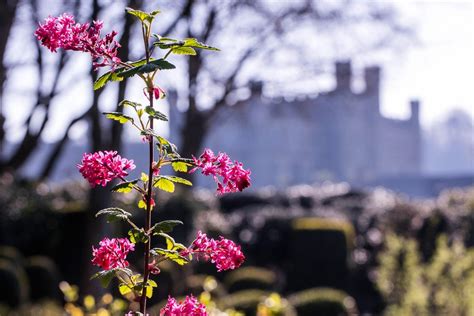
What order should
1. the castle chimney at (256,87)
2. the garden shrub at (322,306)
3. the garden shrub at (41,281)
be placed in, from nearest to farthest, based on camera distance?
1. the garden shrub at (322,306)
2. the garden shrub at (41,281)
3. the castle chimney at (256,87)

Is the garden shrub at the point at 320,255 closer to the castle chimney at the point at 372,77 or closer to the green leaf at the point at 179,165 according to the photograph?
the castle chimney at the point at 372,77

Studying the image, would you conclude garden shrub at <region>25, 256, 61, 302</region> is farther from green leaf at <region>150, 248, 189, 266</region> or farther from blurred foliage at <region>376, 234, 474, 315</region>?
green leaf at <region>150, 248, 189, 266</region>

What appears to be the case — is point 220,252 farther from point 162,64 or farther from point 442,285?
point 442,285

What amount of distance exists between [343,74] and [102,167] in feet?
55.7

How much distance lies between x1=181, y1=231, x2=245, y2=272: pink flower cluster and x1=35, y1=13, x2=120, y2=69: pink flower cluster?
440 millimetres

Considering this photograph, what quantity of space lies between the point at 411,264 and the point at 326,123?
205 ft

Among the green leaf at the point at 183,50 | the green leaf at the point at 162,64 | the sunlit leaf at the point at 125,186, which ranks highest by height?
the green leaf at the point at 183,50

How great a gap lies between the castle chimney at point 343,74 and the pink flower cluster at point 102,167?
15.9m

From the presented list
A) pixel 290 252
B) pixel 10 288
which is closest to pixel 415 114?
pixel 290 252

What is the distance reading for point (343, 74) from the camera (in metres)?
18.4

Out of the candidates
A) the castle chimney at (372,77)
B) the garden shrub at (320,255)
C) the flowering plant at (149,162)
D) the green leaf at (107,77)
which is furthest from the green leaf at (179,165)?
the castle chimney at (372,77)

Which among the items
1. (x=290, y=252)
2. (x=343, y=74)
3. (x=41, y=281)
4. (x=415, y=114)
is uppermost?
(x=415, y=114)

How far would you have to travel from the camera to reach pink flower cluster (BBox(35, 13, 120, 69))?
69.6 inches

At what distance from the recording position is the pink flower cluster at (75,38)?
1768mm
